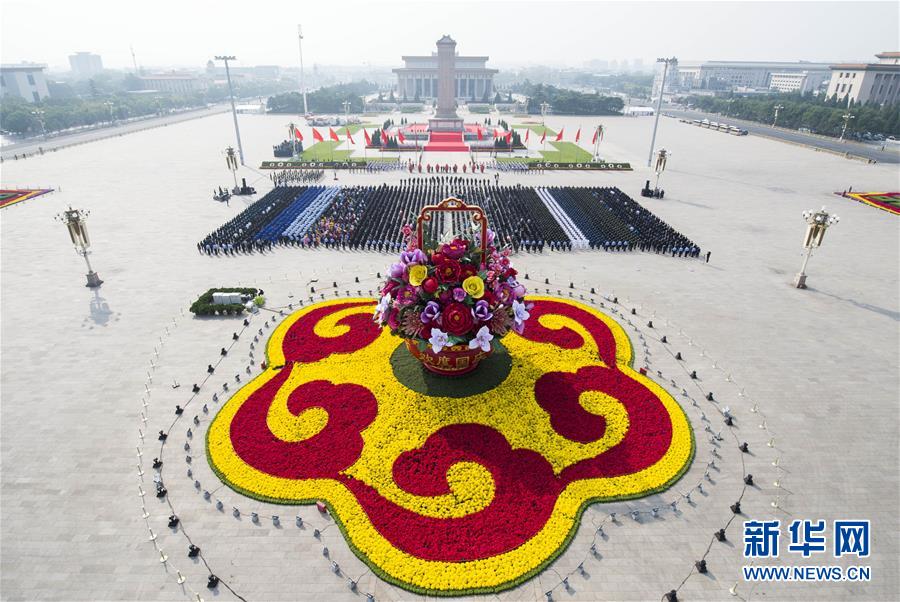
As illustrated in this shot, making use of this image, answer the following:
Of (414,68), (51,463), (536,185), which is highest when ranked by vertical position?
(414,68)

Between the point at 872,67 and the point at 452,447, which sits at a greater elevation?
the point at 872,67

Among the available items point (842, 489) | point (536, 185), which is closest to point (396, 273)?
point (842, 489)

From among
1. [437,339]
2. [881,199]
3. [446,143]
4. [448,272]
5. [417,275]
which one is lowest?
[881,199]

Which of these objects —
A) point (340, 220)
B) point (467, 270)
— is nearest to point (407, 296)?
point (467, 270)

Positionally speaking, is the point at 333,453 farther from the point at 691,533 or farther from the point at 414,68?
the point at 414,68

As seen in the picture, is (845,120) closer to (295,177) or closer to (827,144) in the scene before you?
(827,144)

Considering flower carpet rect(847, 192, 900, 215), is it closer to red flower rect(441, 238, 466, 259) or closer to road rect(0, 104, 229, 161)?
red flower rect(441, 238, 466, 259)
